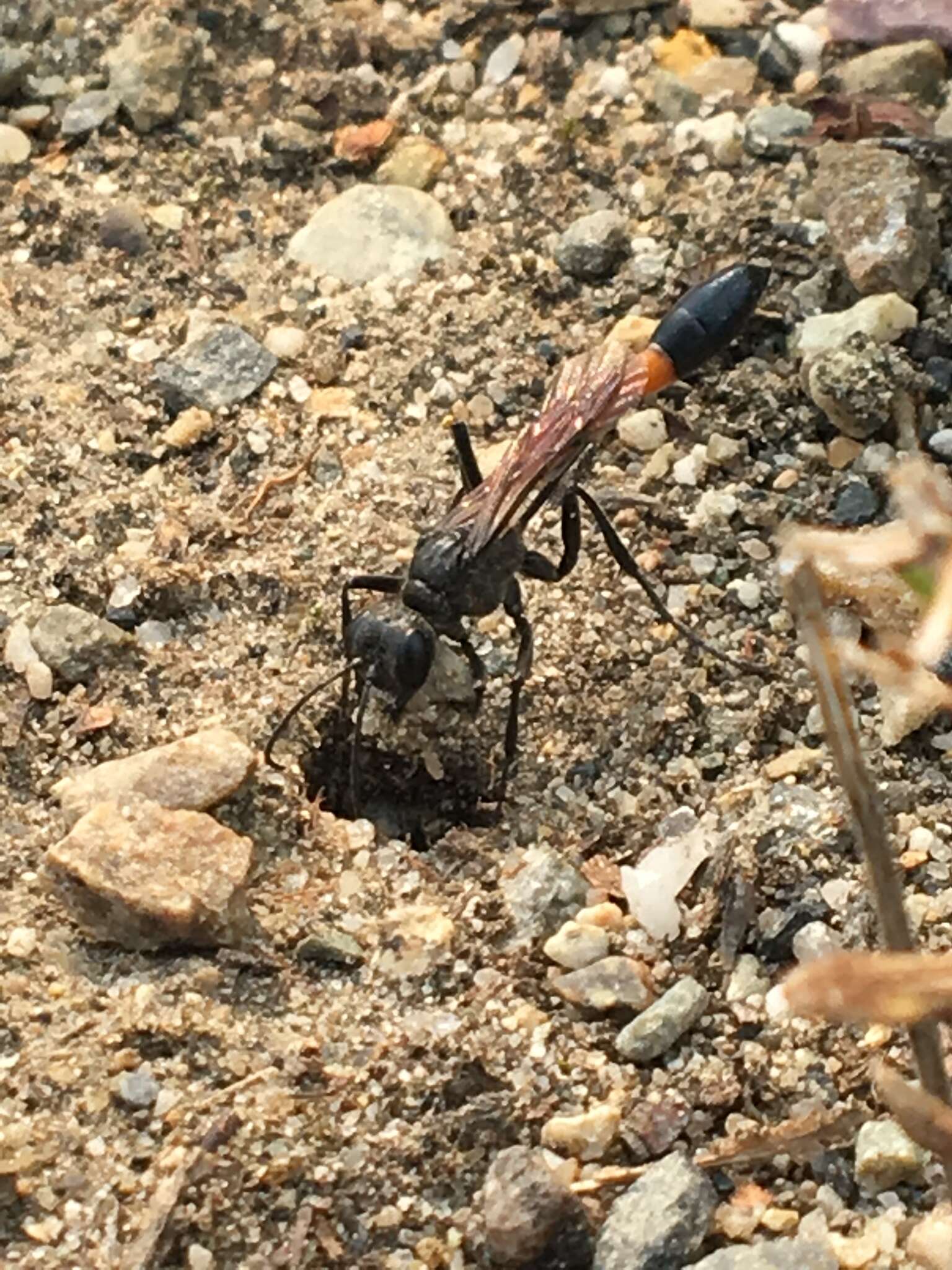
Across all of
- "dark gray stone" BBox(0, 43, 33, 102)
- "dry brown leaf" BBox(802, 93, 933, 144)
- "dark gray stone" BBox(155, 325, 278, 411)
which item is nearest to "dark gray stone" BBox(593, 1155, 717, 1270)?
"dark gray stone" BBox(155, 325, 278, 411)

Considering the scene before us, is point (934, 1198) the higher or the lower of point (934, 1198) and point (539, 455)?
the lower

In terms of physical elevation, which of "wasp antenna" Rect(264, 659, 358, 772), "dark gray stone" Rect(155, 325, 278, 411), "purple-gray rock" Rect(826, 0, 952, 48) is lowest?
"wasp antenna" Rect(264, 659, 358, 772)

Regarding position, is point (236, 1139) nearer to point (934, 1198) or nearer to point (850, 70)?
point (934, 1198)

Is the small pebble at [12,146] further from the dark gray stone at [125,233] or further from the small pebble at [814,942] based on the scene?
the small pebble at [814,942]

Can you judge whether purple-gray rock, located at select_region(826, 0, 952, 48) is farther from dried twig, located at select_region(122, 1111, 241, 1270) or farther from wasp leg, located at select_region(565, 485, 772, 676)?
dried twig, located at select_region(122, 1111, 241, 1270)

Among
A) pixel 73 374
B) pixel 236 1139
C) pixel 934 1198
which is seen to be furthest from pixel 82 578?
pixel 934 1198

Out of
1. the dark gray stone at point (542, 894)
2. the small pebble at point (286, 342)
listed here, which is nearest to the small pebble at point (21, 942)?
the dark gray stone at point (542, 894)
